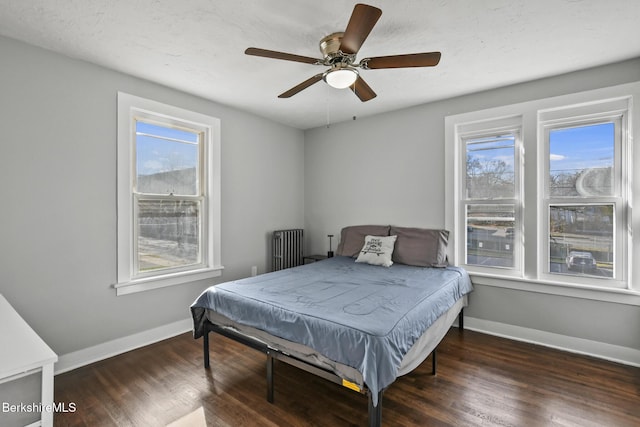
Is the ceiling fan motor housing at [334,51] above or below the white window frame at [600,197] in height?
above

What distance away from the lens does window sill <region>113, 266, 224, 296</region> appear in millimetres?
2834

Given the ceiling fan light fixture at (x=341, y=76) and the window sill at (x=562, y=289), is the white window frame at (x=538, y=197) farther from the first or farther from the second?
the ceiling fan light fixture at (x=341, y=76)

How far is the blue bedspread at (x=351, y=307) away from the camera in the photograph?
1.63 metres

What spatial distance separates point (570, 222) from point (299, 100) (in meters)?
3.09

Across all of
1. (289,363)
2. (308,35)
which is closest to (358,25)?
(308,35)

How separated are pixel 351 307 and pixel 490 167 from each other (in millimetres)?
2447

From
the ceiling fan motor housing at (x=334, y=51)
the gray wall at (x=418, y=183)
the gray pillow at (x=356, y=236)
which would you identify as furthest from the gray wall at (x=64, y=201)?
the gray wall at (x=418, y=183)

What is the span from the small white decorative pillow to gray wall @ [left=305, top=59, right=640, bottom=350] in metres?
0.39

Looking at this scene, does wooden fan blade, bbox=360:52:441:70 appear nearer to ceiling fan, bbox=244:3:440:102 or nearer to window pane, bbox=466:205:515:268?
ceiling fan, bbox=244:3:440:102

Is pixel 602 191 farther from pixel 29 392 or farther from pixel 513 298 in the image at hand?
pixel 29 392

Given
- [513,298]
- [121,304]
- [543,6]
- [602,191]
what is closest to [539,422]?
[513,298]

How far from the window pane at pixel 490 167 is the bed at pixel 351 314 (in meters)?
0.68

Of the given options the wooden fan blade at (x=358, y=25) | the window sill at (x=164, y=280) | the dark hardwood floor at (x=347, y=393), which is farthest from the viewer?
the window sill at (x=164, y=280)

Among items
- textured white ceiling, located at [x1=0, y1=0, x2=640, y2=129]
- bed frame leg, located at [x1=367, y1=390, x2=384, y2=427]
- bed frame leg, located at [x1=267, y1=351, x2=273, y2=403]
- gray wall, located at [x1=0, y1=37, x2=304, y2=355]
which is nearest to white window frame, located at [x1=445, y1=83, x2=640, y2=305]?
textured white ceiling, located at [x1=0, y1=0, x2=640, y2=129]
